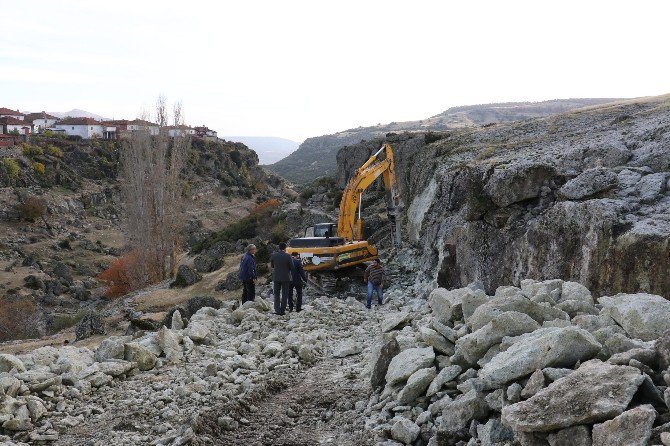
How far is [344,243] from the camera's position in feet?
65.8

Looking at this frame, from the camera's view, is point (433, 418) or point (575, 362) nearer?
point (575, 362)

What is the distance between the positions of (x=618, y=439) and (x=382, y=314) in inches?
435

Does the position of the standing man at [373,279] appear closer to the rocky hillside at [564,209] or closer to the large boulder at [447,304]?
the rocky hillside at [564,209]

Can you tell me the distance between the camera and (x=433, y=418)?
6.37 m

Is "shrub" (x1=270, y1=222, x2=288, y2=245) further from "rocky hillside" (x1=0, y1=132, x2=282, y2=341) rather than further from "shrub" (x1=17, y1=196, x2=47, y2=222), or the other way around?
"shrub" (x1=17, y1=196, x2=47, y2=222)

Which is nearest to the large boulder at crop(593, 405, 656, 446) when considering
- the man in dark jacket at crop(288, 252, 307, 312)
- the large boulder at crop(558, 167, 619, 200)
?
the large boulder at crop(558, 167, 619, 200)

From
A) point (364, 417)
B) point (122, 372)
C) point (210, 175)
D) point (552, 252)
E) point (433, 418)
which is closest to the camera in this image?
point (433, 418)

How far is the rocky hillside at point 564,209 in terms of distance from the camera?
10625mm

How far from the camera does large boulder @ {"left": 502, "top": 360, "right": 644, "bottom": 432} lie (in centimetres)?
436

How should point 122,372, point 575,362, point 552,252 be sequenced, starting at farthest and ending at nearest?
point 552,252 → point 122,372 → point 575,362

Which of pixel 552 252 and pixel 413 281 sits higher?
pixel 552 252

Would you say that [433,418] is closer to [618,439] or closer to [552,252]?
[618,439]

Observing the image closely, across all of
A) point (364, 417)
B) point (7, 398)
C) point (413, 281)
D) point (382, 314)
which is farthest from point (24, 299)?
point (364, 417)

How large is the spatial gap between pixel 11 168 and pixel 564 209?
200ft
